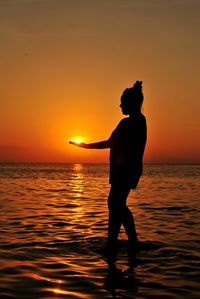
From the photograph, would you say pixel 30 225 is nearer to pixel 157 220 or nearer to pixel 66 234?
pixel 66 234

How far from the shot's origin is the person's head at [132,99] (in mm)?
7277

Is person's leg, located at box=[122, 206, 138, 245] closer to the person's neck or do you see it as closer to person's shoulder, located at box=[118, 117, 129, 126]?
person's shoulder, located at box=[118, 117, 129, 126]

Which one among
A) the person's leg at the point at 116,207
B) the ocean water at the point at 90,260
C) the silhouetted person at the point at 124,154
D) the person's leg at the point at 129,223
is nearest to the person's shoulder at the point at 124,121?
the silhouetted person at the point at 124,154

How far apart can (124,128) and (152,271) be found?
7.78 ft

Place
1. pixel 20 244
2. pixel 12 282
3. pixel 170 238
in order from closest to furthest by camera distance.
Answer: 1. pixel 12 282
2. pixel 20 244
3. pixel 170 238

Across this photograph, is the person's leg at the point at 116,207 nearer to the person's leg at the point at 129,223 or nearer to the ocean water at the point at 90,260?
the person's leg at the point at 129,223

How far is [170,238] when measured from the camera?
8930 mm

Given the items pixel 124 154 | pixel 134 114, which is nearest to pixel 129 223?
pixel 124 154

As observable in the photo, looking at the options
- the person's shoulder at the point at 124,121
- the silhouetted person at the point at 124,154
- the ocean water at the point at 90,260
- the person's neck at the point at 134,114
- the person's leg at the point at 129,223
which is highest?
the person's neck at the point at 134,114

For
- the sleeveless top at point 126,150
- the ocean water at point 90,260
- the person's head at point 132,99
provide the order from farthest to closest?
1. the person's head at point 132,99
2. the sleeveless top at point 126,150
3. the ocean water at point 90,260

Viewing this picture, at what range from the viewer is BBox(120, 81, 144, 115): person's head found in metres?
7.28

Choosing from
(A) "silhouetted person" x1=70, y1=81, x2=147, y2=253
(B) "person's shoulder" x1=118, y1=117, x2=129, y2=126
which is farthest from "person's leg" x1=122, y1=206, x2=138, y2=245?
(B) "person's shoulder" x1=118, y1=117, x2=129, y2=126

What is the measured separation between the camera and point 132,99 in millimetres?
7305

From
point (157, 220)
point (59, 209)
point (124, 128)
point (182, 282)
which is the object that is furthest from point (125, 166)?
point (59, 209)
